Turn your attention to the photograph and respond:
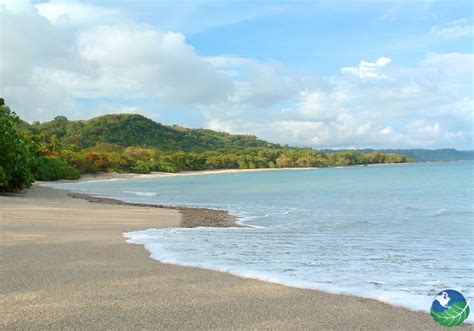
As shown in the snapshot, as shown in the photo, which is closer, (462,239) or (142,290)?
(142,290)

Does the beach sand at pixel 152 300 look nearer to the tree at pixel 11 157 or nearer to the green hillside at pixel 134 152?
the tree at pixel 11 157

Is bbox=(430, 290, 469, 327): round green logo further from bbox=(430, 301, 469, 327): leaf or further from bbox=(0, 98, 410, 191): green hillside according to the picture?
bbox=(0, 98, 410, 191): green hillside

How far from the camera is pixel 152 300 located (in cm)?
544

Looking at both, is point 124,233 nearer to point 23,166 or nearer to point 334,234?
point 334,234

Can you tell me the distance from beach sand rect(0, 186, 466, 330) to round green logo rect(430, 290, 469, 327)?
1.34ft

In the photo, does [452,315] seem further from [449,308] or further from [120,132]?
[120,132]

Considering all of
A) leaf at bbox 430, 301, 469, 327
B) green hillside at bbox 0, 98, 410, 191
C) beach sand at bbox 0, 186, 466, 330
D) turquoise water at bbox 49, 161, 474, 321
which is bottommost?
turquoise water at bbox 49, 161, 474, 321

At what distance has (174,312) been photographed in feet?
16.5

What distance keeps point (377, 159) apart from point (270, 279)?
20060 cm

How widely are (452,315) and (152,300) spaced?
3.09m

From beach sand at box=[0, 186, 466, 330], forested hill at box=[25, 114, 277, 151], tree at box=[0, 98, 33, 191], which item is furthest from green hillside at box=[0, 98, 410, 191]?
beach sand at box=[0, 186, 466, 330]

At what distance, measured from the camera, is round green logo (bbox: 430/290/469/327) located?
4.11m

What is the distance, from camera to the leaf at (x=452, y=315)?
13.6 feet

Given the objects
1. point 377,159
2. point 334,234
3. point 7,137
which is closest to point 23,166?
point 7,137
